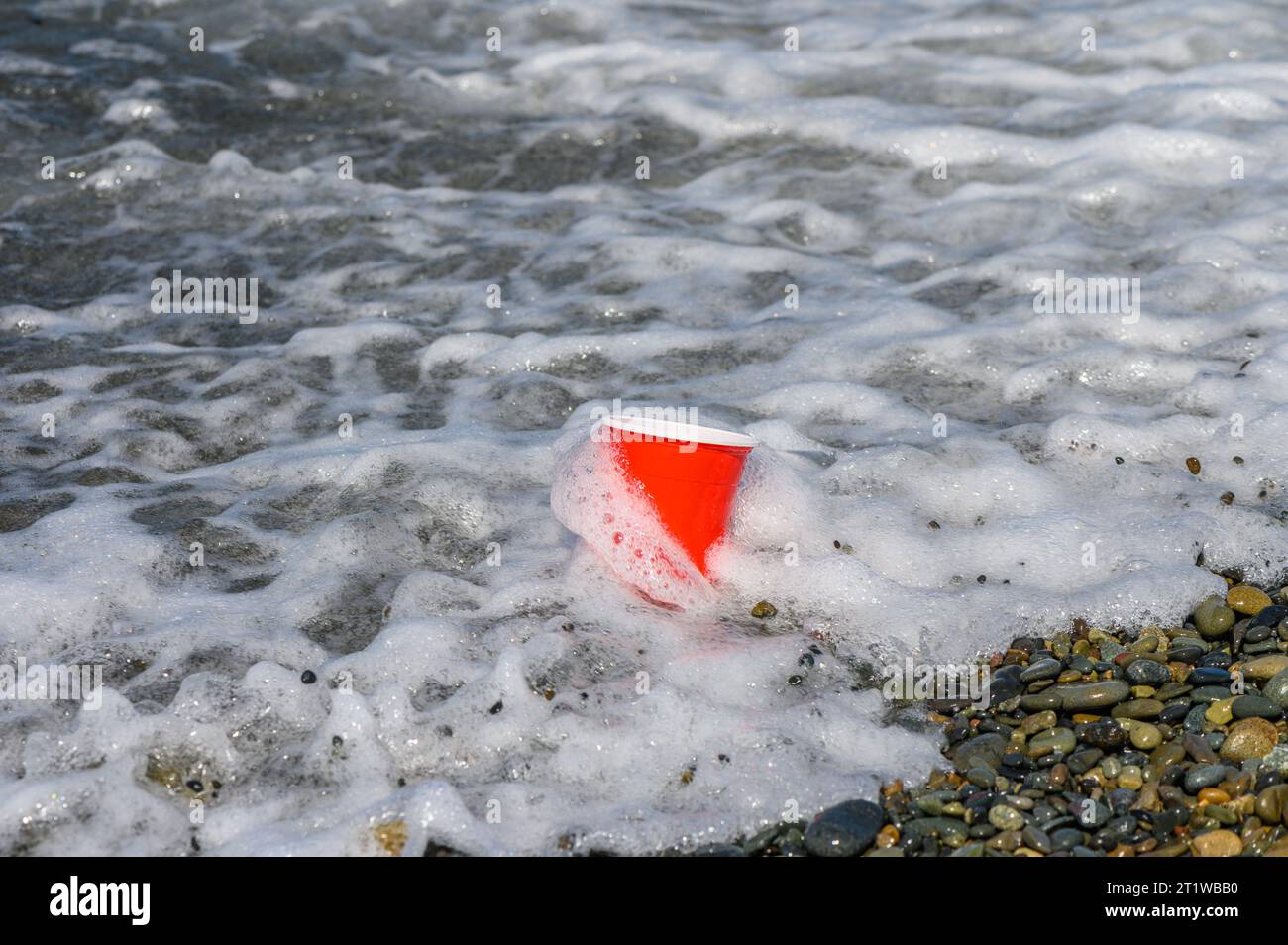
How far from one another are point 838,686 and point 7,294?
391 centimetres

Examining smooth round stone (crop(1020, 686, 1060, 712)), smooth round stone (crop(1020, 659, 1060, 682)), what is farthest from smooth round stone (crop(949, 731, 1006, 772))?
smooth round stone (crop(1020, 659, 1060, 682))

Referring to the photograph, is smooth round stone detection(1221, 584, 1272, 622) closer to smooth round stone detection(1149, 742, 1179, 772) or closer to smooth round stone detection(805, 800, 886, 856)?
smooth round stone detection(1149, 742, 1179, 772)

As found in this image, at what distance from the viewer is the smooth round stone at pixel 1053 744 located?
279 cm

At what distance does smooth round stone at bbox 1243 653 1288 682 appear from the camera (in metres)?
2.90

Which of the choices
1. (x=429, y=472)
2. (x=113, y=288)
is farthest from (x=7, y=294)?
(x=429, y=472)

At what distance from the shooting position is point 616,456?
10.3 ft

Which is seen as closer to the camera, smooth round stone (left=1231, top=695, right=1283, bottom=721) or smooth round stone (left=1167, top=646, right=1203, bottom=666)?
smooth round stone (left=1231, top=695, right=1283, bottom=721)

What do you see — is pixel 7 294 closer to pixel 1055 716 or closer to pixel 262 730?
pixel 262 730

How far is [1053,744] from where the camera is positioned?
2.79 m
